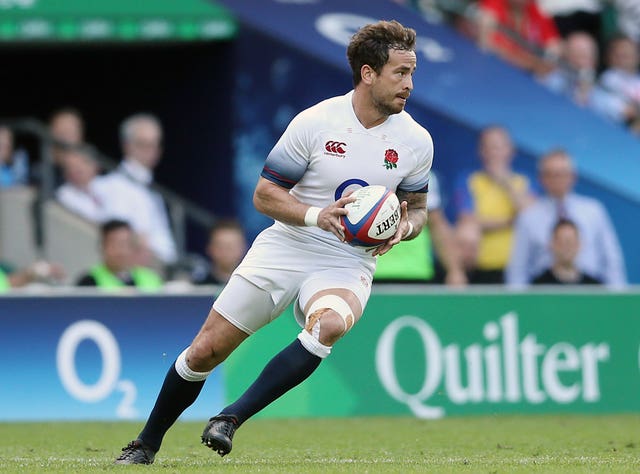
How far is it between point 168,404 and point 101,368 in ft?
13.2

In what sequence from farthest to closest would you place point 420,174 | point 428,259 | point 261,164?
1. point 261,164
2. point 428,259
3. point 420,174

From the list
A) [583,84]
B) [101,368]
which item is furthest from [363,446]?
[583,84]

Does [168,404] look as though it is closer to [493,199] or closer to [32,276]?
[32,276]

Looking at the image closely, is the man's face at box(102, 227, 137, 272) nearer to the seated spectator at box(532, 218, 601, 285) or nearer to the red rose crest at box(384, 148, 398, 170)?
the seated spectator at box(532, 218, 601, 285)

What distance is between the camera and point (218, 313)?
7.94 metres

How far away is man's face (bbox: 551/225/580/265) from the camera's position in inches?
530

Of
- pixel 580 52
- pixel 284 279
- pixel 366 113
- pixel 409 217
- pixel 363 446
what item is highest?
pixel 366 113

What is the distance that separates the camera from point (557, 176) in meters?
14.4

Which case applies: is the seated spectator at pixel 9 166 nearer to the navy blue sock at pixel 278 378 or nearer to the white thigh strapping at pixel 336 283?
the white thigh strapping at pixel 336 283

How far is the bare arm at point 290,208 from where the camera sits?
299 inches

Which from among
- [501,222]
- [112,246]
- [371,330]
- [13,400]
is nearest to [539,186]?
[501,222]

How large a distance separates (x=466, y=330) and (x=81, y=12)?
5.16m

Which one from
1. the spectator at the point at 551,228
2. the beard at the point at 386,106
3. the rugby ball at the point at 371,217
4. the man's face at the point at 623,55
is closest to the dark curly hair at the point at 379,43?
the beard at the point at 386,106

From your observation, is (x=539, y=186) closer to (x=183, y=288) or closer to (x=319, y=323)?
(x=183, y=288)
